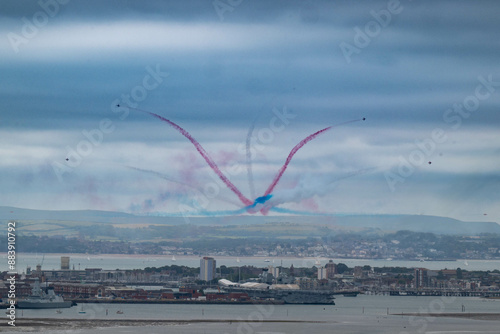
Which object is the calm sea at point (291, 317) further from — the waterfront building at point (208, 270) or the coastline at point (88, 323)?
the waterfront building at point (208, 270)

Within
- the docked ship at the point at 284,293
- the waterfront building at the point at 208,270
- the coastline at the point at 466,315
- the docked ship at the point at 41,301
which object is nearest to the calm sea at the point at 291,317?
the docked ship at the point at 41,301

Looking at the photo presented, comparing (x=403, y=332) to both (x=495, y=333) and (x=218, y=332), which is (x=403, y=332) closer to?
(x=495, y=333)

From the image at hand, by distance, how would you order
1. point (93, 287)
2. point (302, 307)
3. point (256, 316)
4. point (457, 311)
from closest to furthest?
point (256, 316) → point (457, 311) → point (302, 307) → point (93, 287)

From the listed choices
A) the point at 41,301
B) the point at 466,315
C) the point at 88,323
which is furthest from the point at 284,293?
the point at 88,323

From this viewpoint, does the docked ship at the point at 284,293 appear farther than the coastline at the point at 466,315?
Yes

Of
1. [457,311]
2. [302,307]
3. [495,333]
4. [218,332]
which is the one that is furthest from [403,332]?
[302,307]

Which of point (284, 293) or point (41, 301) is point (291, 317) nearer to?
point (41, 301)

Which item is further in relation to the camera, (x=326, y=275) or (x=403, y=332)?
(x=326, y=275)
